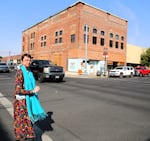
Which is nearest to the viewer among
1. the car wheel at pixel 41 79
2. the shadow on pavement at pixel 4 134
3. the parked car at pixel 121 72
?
the shadow on pavement at pixel 4 134

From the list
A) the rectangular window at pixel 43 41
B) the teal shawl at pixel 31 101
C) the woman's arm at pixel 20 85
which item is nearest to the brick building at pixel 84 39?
the rectangular window at pixel 43 41

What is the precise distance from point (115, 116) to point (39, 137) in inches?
122

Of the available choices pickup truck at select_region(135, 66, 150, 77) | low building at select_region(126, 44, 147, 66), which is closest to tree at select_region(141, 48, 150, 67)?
low building at select_region(126, 44, 147, 66)

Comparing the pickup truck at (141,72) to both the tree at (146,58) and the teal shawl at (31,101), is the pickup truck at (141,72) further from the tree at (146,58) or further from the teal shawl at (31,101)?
the teal shawl at (31,101)

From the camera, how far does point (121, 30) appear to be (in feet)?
177

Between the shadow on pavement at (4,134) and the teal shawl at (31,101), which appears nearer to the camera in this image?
the teal shawl at (31,101)

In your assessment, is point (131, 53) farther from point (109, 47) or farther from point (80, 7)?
point (80, 7)

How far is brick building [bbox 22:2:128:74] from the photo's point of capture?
4441 cm

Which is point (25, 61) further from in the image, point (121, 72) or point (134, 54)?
point (134, 54)

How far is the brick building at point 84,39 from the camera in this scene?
44406mm

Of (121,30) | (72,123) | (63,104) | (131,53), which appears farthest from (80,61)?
(72,123)

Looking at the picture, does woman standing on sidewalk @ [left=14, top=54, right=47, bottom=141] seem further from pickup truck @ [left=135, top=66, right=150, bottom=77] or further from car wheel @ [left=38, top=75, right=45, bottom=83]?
pickup truck @ [left=135, top=66, right=150, bottom=77]

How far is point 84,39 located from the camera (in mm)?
44781

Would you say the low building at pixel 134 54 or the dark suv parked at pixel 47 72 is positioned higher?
the low building at pixel 134 54
